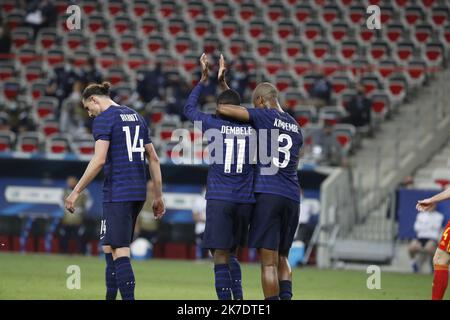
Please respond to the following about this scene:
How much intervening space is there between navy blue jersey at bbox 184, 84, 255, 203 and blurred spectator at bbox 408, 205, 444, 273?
10.4 meters

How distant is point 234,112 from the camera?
37.9 feet

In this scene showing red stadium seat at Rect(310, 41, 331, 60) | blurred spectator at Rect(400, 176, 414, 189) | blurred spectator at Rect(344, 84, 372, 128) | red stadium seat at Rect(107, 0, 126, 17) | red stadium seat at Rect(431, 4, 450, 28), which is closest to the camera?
blurred spectator at Rect(400, 176, 414, 189)

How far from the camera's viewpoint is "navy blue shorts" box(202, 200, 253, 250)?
455 inches

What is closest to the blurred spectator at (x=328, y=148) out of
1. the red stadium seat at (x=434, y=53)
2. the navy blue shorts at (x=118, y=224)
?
the red stadium seat at (x=434, y=53)

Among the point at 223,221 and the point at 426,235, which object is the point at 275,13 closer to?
the point at 426,235

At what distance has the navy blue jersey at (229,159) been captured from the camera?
458 inches

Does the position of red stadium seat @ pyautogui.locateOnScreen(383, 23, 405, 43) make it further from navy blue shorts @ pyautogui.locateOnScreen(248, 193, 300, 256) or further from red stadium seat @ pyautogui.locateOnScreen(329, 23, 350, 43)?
navy blue shorts @ pyautogui.locateOnScreen(248, 193, 300, 256)

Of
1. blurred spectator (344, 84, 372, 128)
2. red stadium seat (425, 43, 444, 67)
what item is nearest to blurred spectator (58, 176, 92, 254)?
blurred spectator (344, 84, 372, 128)

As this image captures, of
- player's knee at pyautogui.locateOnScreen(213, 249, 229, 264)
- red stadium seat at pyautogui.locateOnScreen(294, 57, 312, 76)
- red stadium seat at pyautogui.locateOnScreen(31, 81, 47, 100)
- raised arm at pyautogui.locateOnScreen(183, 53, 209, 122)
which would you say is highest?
red stadium seat at pyautogui.locateOnScreen(294, 57, 312, 76)

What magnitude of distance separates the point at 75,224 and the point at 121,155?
12.4 metres

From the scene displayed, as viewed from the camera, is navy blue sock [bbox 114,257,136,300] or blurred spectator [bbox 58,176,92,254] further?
blurred spectator [bbox 58,176,92,254]

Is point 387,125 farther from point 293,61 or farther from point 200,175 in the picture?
point 200,175

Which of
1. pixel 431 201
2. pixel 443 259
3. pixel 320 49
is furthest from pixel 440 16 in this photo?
pixel 431 201

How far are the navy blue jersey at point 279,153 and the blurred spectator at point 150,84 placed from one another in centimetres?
1587
